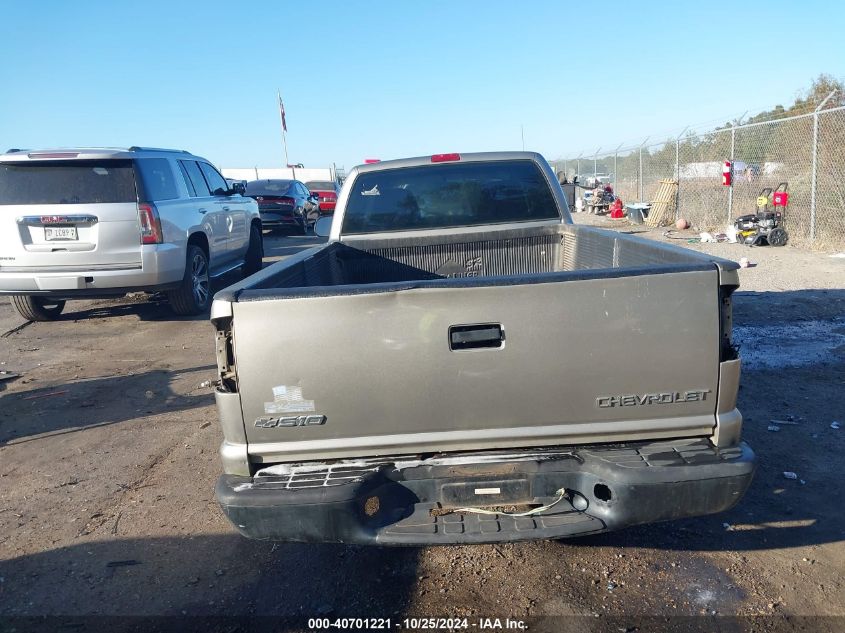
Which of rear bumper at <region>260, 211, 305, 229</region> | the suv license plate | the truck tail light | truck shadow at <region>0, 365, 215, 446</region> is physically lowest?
truck shadow at <region>0, 365, 215, 446</region>

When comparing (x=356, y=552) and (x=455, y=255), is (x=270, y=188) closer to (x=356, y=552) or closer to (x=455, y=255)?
(x=455, y=255)

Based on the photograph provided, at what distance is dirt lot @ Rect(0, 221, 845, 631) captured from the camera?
2840mm

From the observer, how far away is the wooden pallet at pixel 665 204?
58.0 feet

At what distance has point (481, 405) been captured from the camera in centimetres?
259

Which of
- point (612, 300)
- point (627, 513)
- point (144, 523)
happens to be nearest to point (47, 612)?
point (144, 523)

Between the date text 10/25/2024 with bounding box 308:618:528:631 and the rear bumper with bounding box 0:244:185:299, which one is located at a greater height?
the rear bumper with bounding box 0:244:185:299

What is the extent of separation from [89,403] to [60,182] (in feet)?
9.57

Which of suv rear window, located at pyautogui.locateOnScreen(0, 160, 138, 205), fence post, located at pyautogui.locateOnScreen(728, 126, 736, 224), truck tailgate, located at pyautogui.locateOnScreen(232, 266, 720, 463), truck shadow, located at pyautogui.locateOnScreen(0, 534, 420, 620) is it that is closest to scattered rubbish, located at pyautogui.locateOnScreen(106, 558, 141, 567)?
truck shadow, located at pyautogui.locateOnScreen(0, 534, 420, 620)

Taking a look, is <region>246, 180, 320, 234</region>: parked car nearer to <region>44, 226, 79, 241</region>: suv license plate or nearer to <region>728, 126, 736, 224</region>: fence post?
<region>728, 126, 736, 224</region>: fence post

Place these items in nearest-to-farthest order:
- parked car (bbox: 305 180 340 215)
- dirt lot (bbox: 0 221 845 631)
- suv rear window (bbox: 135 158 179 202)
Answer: dirt lot (bbox: 0 221 845 631) → suv rear window (bbox: 135 158 179 202) → parked car (bbox: 305 180 340 215)

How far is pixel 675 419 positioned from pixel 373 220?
2.98m

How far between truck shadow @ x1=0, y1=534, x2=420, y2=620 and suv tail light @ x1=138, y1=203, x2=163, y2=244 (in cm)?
460

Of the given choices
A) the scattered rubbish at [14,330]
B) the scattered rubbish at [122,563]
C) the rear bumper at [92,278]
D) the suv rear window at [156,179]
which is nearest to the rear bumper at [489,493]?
the scattered rubbish at [122,563]

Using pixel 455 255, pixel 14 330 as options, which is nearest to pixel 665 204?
pixel 455 255
